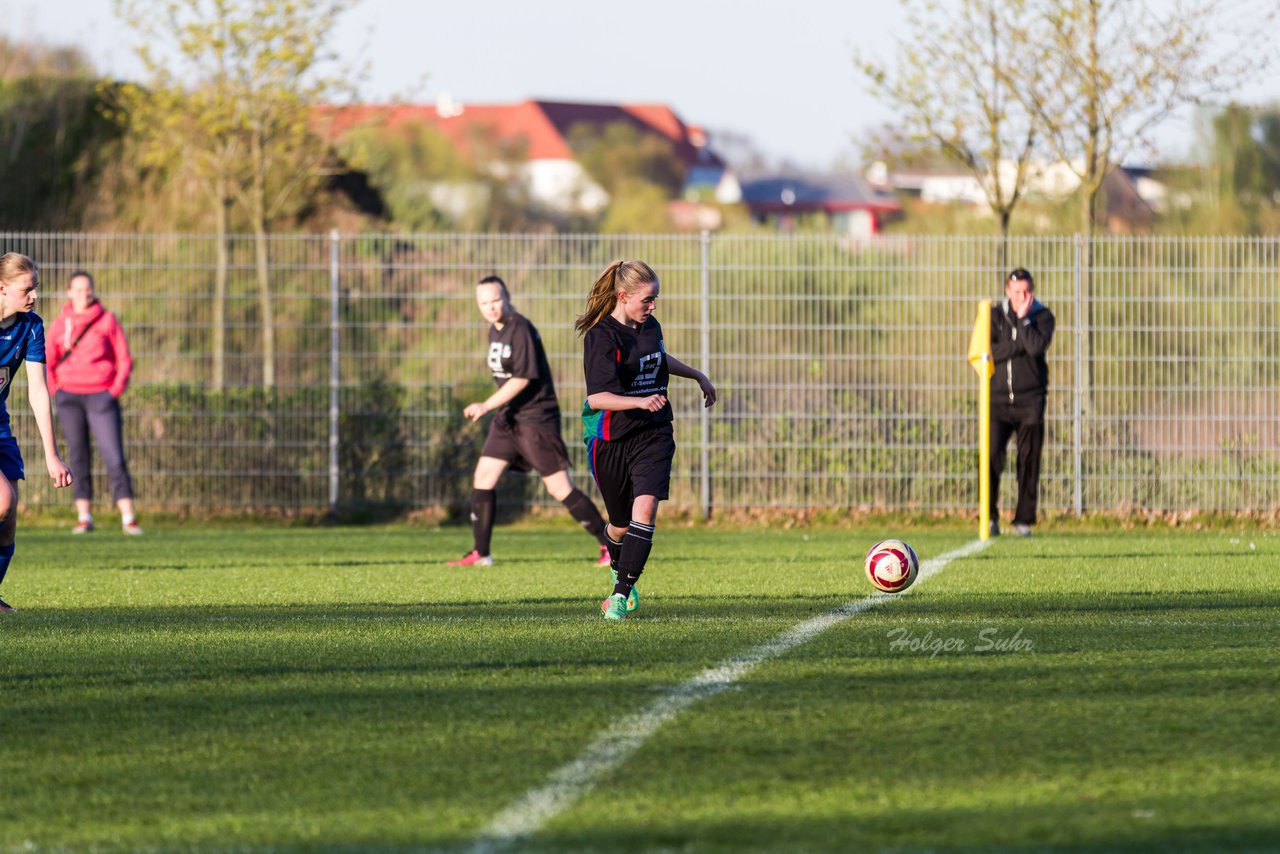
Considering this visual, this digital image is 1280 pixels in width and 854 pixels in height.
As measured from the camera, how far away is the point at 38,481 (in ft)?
57.3

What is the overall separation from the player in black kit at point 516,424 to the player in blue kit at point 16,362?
3.66 m

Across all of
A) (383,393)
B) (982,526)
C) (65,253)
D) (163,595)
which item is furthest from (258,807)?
(65,253)

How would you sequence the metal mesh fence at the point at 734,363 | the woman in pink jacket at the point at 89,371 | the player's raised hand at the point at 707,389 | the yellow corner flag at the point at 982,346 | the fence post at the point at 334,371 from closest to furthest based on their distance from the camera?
1. the player's raised hand at the point at 707,389
2. the yellow corner flag at the point at 982,346
3. the woman in pink jacket at the point at 89,371
4. the metal mesh fence at the point at 734,363
5. the fence post at the point at 334,371

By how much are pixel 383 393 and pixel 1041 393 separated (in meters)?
6.12

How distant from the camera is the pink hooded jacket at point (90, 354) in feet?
49.3

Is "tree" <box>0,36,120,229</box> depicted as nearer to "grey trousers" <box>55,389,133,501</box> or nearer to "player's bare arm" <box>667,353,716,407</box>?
"grey trousers" <box>55,389,133,501</box>

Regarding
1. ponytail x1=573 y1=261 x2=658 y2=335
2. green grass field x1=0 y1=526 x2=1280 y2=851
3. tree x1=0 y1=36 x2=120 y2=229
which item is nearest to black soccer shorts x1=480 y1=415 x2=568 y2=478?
green grass field x1=0 y1=526 x2=1280 y2=851

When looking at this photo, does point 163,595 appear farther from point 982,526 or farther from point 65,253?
point 65,253

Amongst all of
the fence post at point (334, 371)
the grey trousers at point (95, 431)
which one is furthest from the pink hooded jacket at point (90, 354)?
the fence post at point (334, 371)

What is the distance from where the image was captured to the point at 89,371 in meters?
15.1

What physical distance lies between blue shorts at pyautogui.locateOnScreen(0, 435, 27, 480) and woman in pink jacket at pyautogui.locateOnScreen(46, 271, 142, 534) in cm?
608

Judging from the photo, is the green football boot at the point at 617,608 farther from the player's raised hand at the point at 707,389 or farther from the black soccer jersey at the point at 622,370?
the player's raised hand at the point at 707,389

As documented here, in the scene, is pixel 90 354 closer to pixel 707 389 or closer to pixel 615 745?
pixel 707 389

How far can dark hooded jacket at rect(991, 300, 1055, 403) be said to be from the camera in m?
14.7
